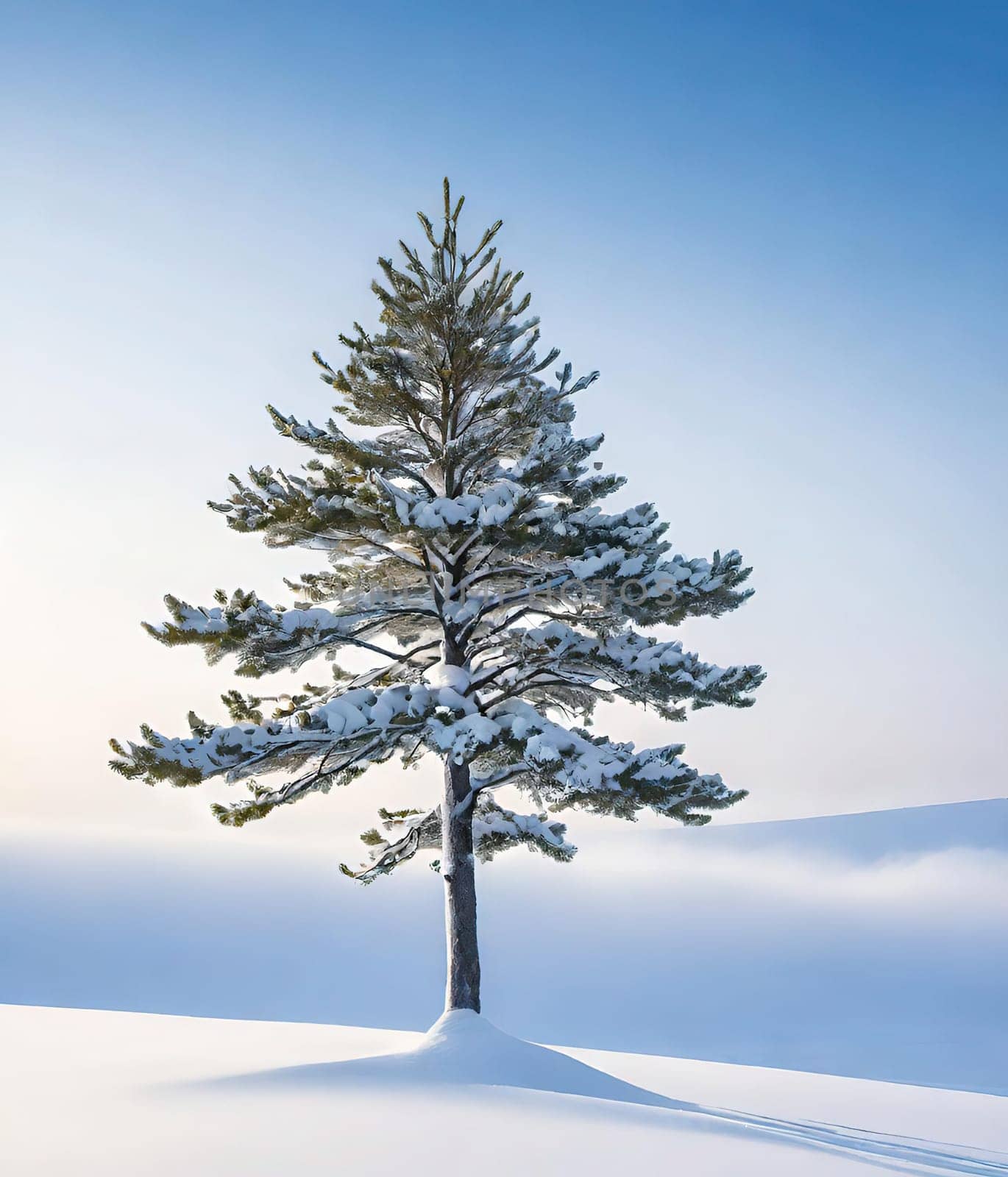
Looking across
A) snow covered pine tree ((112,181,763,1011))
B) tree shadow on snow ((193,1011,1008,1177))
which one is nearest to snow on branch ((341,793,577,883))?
snow covered pine tree ((112,181,763,1011))

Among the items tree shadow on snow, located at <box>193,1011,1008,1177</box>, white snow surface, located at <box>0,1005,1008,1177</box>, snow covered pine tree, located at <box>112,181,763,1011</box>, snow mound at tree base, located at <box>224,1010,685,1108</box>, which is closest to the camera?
white snow surface, located at <box>0,1005,1008,1177</box>

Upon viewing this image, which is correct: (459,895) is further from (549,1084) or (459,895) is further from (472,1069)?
(549,1084)

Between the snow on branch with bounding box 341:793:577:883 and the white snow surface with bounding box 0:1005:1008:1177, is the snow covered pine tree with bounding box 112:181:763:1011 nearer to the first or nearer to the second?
the snow on branch with bounding box 341:793:577:883

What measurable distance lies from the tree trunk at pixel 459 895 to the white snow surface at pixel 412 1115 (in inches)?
14.2

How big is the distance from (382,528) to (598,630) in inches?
115

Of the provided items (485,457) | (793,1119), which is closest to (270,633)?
(485,457)

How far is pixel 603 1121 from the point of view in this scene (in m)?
6.13

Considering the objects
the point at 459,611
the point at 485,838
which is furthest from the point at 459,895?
the point at 459,611

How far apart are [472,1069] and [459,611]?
5.07 m

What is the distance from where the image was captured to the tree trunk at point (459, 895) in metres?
9.76

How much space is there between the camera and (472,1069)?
7.87 m

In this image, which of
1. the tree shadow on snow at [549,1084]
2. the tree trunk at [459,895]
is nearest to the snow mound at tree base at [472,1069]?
the tree shadow on snow at [549,1084]

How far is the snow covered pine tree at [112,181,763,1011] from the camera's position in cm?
945

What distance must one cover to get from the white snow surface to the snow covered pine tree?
209 centimetres
